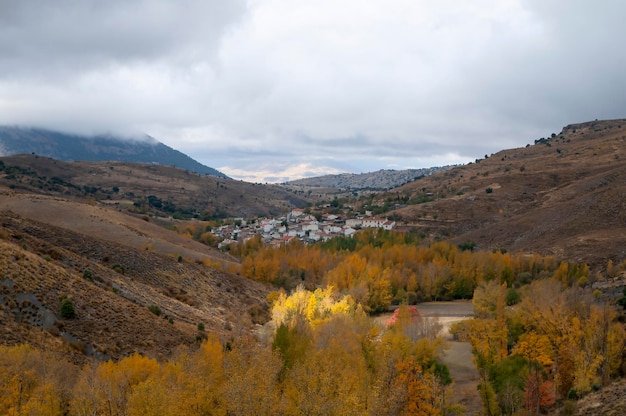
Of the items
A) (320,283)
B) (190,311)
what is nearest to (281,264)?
(320,283)

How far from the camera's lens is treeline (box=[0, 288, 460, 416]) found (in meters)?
22.9

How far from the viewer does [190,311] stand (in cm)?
5350

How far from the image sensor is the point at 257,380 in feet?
82.4

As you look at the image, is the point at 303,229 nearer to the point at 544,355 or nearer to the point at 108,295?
the point at 108,295

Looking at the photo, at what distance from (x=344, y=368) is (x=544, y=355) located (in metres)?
19.5

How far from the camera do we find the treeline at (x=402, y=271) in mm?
79875

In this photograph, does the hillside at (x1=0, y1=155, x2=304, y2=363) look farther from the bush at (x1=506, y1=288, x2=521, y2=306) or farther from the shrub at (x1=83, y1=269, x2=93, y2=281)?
the bush at (x1=506, y1=288, x2=521, y2=306)

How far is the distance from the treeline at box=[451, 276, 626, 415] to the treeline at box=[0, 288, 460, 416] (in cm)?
422

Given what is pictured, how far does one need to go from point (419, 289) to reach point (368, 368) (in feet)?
174

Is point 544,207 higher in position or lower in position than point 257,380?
higher

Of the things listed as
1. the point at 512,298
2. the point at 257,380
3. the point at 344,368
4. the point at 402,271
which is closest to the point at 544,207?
the point at 402,271

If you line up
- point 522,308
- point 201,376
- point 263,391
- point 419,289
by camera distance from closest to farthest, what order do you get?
point 263,391, point 201,376, point 522,308, point 419,289

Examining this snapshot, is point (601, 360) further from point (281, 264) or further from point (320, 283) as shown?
point (281, 264)

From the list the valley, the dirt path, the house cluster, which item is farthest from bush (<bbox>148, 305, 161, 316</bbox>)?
the house cluster
